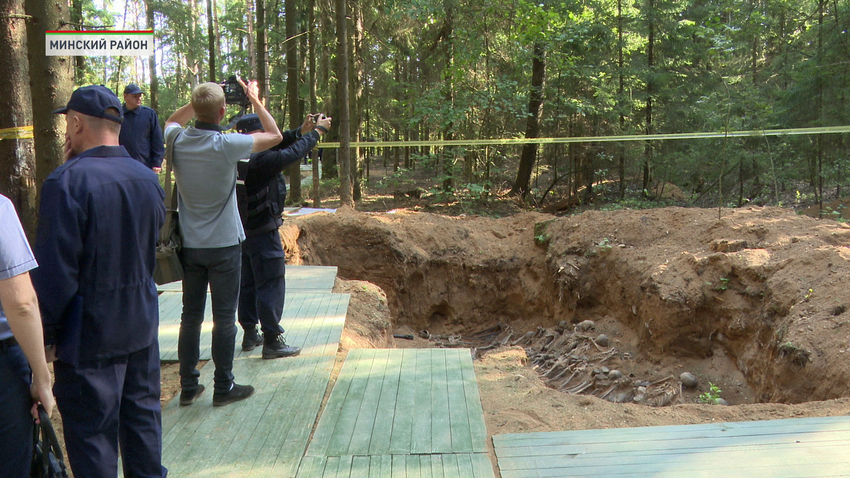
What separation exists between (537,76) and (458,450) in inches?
548

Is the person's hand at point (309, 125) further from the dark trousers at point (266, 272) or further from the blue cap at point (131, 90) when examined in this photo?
the blue cap at point (131, 90)

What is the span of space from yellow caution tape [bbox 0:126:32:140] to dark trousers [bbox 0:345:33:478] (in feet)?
12.7

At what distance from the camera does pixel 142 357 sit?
2564 millimetres

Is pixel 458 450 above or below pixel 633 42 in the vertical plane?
below

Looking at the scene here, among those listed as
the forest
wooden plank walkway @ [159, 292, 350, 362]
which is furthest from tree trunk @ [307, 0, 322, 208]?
wooden plank walkway @ [159, 292, 350, 362]

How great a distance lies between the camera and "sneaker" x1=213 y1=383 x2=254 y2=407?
3984 mm

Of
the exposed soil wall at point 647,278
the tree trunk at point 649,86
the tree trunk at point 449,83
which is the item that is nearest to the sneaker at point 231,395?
the exposed soil wall at point 647,278

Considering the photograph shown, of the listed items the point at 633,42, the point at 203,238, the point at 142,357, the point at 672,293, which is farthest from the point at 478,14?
the point at 142,357

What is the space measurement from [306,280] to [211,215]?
3.76 metres

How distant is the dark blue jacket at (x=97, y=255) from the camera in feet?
7.27

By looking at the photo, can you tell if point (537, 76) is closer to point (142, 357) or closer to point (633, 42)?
point (633, 42)

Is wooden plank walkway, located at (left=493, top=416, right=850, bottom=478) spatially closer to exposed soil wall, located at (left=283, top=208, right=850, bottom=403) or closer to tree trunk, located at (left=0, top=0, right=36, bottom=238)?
exposed soil wall, located at (left=283, top=208, right=850, bottom=403)

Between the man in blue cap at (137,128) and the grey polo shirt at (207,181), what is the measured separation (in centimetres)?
235

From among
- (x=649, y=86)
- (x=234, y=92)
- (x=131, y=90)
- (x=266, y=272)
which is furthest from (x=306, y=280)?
(x=649, y=86)
